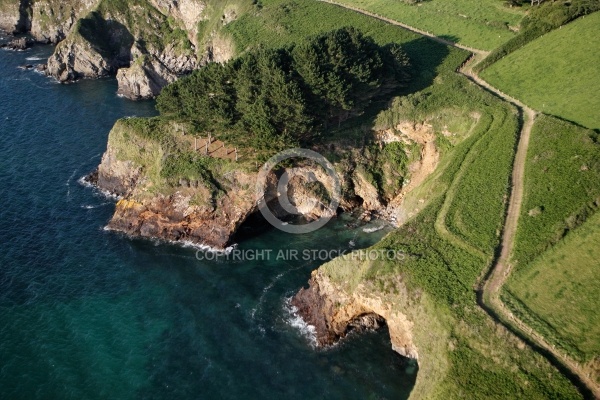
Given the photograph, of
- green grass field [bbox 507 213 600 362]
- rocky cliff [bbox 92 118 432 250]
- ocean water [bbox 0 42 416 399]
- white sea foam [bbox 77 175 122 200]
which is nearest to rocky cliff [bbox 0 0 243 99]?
white sea foam [bbox 77 175 122 200]

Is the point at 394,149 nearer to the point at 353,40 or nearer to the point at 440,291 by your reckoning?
the point at 353,40

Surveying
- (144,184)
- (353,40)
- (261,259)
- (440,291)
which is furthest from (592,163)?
(144,184)

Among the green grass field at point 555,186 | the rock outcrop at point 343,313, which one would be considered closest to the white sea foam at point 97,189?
the rock outcrop at point 343,313

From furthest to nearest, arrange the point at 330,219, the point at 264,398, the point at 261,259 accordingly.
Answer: the point at 330,219 → the point at 261,259 → the point at 264,398

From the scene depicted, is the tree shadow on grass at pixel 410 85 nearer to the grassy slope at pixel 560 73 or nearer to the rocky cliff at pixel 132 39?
the grassy slope at pixel 560 73

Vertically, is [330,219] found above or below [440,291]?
below
